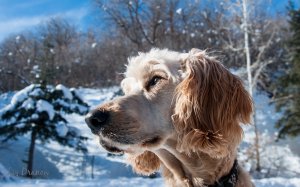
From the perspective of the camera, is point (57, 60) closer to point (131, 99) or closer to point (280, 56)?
point (280, 56)

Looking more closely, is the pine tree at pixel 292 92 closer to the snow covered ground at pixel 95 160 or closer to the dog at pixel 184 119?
the snow covered ground at pixel 95 160

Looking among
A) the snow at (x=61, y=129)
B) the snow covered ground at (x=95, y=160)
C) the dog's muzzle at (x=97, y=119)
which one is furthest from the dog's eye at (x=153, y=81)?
the snow covered ground at (x=95, y=160)

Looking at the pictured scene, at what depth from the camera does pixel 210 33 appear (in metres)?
27.9

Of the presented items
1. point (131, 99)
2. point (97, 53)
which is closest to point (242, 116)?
point (131, 99)

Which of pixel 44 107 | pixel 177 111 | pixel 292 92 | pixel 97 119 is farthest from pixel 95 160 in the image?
pixel 97 119

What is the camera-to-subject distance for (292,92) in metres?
19.1

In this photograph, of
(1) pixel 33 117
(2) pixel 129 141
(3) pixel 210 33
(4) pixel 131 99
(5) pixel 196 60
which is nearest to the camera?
(2) pixel 129 141

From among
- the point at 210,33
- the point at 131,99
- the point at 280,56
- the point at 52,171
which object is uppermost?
the point at 210,33

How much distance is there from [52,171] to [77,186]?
10332 mm

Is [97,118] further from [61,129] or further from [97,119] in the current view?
[61,129]

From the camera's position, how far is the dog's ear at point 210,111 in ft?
9.43

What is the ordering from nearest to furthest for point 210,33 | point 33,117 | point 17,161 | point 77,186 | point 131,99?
point 131,99 → point 77,186 → point 33,117 → point 17,161 → point 210,33

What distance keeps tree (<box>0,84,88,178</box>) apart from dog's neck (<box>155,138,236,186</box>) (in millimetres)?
10582

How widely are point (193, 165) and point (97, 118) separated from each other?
0.83 metres
